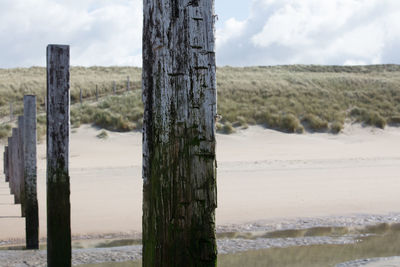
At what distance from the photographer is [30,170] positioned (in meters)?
7.84

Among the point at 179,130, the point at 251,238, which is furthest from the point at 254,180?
the point at 179,130

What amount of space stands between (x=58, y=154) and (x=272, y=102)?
2756 centimetres

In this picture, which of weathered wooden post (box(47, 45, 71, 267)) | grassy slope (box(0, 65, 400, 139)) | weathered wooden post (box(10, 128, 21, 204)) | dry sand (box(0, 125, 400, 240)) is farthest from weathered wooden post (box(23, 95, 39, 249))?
grassy slope (box(0, 65, 400, 139))

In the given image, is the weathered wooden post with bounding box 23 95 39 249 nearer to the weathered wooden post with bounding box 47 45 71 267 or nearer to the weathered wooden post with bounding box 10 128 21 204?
the weathered wooden post with bounding box 47 45 71 267

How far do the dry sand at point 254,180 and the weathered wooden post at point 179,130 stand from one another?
682cm

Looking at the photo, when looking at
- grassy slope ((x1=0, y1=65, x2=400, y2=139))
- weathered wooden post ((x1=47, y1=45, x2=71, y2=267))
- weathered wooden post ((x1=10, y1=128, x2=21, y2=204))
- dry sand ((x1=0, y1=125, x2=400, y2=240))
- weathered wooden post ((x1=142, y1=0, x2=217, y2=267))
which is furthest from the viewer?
grassy slope ((x1=0, y1=65, x2=400, y2=139))

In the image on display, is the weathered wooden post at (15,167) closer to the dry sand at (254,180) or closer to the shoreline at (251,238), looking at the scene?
the dry sand at (254,180)

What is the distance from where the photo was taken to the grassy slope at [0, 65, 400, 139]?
27.6 meters

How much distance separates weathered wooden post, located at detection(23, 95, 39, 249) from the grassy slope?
17.2m

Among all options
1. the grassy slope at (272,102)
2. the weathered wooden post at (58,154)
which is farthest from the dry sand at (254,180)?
the weathered wooden post at (58,154)

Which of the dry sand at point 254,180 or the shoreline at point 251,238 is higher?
the dry sand at point 254,180

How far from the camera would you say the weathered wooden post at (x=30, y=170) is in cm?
776

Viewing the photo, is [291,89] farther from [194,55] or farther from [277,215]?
[194,55]

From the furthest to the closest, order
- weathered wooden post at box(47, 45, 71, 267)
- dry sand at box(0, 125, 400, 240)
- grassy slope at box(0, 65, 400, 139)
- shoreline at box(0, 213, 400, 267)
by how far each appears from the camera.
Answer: grassy slope at box(0, 65, 400, 139) → dry sand at box(0, 125, 400, 240) → shoreline at box(0, 213, 400, 267) → weathered wooden post at box(47, 45, 71, 267)
